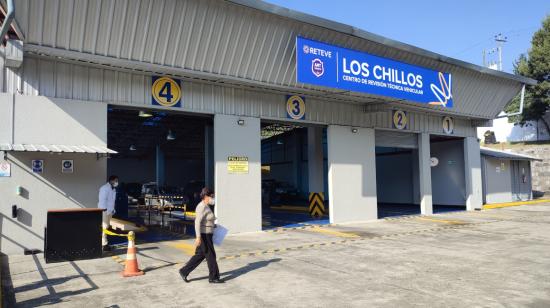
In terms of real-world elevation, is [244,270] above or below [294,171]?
below

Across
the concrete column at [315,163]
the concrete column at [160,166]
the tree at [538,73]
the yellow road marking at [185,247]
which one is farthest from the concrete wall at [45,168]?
the tree at [538,73]

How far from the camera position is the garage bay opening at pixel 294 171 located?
20.8m

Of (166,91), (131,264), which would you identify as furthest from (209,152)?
(131,264)

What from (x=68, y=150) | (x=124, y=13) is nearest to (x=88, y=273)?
(x=68, y=150)

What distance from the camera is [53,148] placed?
955cm

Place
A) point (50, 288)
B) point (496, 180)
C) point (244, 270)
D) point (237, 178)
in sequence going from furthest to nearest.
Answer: point (496, 180) → point (237, 178) → point (244, 270) → point (50, 288)

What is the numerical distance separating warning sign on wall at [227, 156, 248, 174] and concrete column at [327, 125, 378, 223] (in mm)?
3893

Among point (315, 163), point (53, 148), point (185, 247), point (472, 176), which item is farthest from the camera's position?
point (472, 176)

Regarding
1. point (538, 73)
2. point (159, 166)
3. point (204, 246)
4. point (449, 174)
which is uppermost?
point (538, 73)

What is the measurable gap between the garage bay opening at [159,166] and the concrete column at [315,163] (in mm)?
6275

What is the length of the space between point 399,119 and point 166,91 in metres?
11.2

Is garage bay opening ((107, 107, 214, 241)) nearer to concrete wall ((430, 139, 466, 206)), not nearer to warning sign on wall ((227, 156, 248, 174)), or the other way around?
warning sign on wall ((227, 156, 248, 174))

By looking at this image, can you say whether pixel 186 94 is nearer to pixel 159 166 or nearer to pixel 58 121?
pixel 58 121

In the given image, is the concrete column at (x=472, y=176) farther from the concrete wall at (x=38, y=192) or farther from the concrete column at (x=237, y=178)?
the concrete wall at (x=38, y=192)
